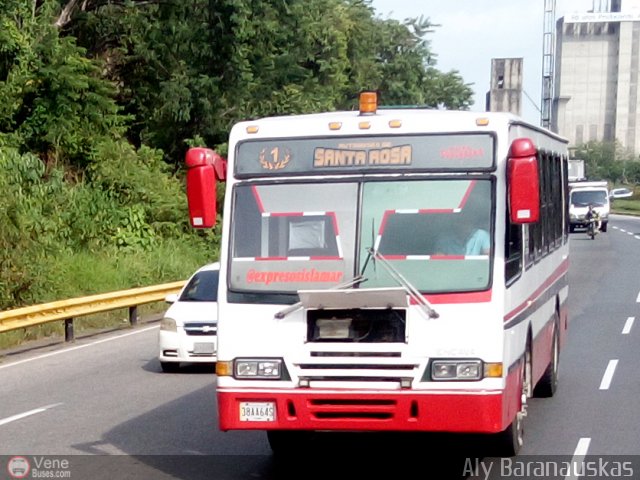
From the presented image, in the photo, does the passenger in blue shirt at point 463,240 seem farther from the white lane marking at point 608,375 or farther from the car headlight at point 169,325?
the car headlight at point 169,325

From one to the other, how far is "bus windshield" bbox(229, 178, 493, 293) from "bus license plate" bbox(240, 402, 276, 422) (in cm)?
82

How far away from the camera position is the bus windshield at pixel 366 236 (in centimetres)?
894

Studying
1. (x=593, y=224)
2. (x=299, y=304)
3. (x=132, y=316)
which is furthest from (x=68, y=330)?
(x=593, y=224)

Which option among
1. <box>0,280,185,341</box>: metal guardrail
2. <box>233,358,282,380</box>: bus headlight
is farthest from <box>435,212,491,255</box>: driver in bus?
<box>0,280,185,341</box>: metal guardrail

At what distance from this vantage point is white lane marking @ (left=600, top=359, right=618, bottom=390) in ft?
47.0

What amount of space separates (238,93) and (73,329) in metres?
15.2

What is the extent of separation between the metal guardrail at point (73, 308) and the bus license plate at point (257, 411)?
10.4 meters

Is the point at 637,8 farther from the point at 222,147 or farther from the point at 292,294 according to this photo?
the point at 292,294

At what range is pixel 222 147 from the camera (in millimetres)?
35188

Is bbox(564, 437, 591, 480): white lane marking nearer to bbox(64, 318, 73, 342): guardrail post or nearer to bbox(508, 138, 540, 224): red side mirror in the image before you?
bbox(508, 138, 540, 224): red side mirror

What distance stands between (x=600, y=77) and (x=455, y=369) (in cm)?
16829

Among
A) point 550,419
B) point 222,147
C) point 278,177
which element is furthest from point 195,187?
point 222,147

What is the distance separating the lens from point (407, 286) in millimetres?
8805

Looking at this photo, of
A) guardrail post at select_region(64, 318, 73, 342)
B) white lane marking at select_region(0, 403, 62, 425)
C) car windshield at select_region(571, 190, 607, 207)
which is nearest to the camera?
white lane marking at select_region(0, 403, 62, 425)
